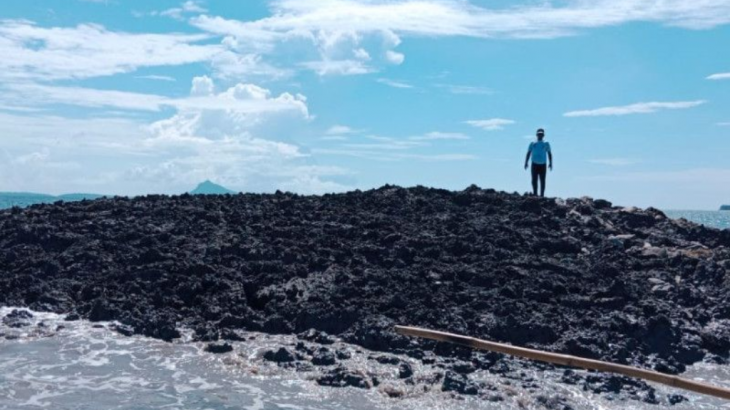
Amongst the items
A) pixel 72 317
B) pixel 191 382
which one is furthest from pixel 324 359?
pixel 72 317

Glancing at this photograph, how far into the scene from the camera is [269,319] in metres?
12.8

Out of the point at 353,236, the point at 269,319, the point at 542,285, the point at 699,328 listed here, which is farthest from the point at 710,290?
the point at 269,319

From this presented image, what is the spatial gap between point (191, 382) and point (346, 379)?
196cm

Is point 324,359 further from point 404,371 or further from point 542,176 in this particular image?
point 542,176

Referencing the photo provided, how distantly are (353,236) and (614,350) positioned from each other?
633 centimetres

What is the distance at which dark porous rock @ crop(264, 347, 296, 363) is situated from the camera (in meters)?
11.3

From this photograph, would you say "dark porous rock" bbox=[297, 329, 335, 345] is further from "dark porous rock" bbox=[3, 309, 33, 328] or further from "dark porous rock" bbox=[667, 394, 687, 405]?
"dark porous rock" bbox=[667, 394, 687, 405]

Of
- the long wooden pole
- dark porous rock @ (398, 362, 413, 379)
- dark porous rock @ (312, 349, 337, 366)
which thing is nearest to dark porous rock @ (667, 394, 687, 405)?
the long wooden pole

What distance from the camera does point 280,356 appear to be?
11.4m

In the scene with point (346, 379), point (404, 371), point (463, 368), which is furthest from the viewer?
point (463, 368)

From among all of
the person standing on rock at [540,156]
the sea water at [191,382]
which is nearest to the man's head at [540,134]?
the person standing on rock at [540,156]

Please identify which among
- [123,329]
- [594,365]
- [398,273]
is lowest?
[123,329]

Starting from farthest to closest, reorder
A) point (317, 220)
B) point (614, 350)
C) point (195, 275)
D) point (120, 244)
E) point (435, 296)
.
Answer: point (317, 220)
point (120, 244)
point (195, 275)
point (435, 296)
point (614, 350)

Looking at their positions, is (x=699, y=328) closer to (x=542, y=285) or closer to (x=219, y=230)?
(x=542, y=285)
